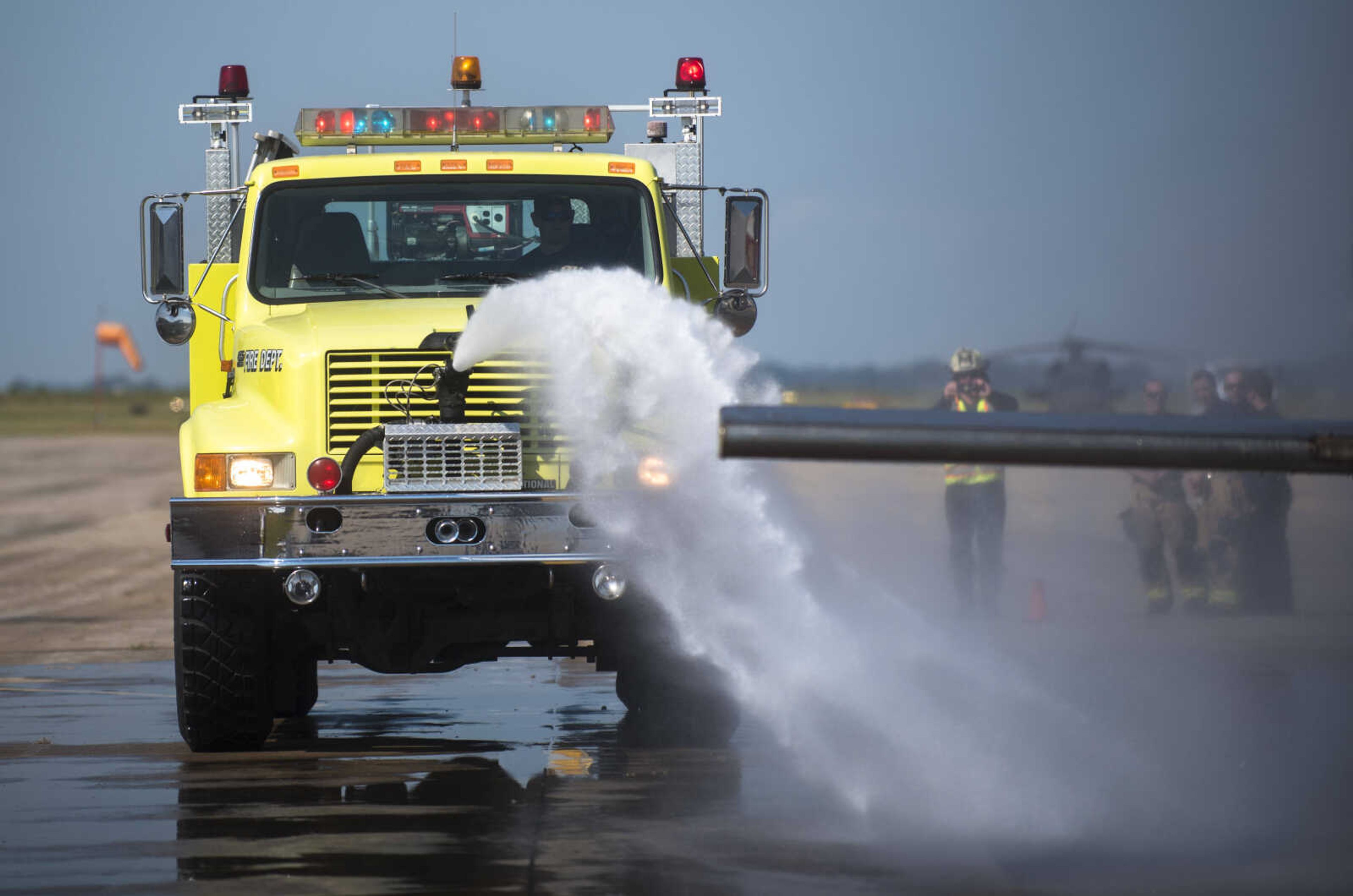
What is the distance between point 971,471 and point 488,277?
2625mm

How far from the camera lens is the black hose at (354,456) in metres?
8.77

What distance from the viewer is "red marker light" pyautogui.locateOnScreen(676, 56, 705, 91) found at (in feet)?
38.5

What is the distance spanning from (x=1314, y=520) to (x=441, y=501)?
143 inches

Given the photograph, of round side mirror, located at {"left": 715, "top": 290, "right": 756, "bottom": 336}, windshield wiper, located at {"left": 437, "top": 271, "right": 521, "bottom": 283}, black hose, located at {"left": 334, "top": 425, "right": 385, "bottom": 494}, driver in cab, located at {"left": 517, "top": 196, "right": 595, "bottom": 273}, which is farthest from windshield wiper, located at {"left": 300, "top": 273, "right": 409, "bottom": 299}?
round side mirror, located at {"left": 715, "top": 290, "right": 756, "bottom": 336}

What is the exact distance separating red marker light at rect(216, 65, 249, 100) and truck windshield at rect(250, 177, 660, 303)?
1.76 m

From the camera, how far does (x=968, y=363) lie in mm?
6102

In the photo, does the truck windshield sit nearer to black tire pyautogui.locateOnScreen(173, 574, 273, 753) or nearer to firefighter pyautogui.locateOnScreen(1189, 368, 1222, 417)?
black tire pyautogui.locateOnScreen(173, 574, 273, 753)

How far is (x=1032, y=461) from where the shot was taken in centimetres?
520

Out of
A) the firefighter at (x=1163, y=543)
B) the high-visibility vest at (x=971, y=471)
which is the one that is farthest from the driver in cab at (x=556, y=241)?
the firefighter at (x=1163, y=543)

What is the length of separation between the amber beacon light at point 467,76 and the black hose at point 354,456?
3.78 meters

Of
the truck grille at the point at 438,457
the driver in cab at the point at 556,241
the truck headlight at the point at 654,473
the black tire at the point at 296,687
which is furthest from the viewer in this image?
the black tire at the point at 296,687

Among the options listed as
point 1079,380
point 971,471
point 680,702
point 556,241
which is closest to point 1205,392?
point 1079,380

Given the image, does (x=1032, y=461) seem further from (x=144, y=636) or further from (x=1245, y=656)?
(x=144, y=636)

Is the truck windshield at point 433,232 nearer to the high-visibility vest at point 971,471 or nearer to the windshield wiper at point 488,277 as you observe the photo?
the windshield wiper at point 488,277
